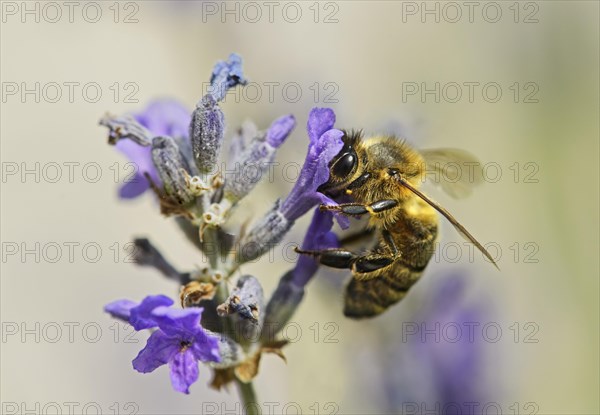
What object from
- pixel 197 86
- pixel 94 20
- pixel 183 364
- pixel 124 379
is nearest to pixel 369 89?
pixel 197 86

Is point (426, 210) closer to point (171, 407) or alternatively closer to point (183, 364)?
point (183, 364)

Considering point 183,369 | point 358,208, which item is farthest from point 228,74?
point 183,369

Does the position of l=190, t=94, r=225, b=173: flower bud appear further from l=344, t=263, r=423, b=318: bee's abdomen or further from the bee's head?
l=344, t=263, r=423, b=318: bee's abdomen

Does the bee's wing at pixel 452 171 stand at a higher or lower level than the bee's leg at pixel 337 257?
higher

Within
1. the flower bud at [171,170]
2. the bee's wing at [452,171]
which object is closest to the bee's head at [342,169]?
the flower bud at [171,170]

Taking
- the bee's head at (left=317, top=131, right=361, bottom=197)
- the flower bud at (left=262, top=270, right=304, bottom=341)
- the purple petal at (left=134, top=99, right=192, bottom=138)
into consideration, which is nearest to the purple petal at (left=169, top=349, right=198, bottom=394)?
the flower bud at (left=262, top=270, right=304, bottom=341)

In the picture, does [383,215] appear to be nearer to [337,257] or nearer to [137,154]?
[337,257]

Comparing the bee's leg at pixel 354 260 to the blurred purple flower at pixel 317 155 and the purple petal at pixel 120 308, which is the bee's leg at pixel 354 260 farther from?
the purple petal at pixel 120 308
